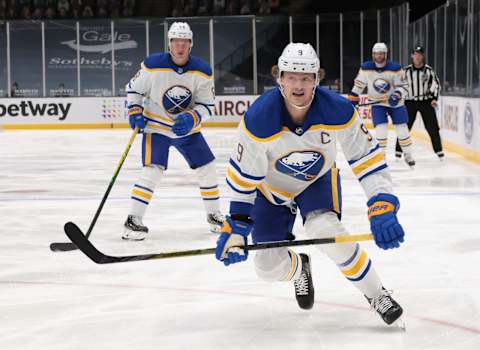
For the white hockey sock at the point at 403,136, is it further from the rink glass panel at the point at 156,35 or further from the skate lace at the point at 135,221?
the rink glass panel at the point at 156,35

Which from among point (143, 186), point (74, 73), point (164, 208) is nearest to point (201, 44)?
point (74, 73)

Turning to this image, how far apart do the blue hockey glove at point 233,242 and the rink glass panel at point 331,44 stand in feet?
47.9

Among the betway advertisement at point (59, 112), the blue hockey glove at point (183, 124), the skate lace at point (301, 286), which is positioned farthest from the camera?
the betway advertisement at point (59, 112)

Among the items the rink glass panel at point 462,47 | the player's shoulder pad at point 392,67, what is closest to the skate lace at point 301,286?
the player's shoulder pad at point 392,67

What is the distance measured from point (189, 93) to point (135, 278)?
159 centimetres

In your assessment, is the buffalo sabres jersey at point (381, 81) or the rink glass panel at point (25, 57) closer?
the buffalo sabres jersey at point (381, 81)

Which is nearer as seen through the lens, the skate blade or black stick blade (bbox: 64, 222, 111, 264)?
the skate blade

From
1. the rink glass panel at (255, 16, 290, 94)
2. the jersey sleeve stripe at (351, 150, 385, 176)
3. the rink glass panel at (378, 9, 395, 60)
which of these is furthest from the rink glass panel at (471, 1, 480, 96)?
the rink glass panel at (255, 16, 290, 94)

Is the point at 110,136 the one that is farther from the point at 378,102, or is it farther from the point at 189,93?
the point at 189,93

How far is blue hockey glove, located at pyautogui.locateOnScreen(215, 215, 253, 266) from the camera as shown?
288 cm

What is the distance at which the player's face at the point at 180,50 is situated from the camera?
16.8ft

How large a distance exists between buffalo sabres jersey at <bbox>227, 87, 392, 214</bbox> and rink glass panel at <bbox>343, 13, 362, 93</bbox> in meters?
14.6

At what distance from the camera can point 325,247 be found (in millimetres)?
3018

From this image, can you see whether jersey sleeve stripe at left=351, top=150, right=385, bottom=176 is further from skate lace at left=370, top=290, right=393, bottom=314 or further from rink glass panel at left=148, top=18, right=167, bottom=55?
rink glass panel at left=148, top=18, right=167, bottom=55
